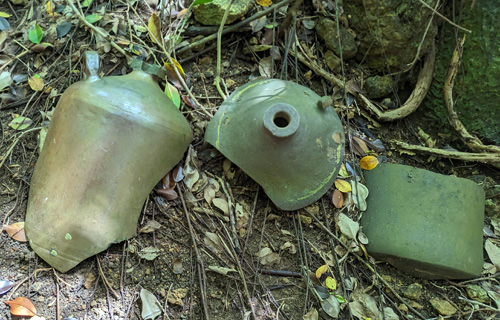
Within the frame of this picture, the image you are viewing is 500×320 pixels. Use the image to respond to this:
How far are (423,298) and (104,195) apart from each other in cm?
121

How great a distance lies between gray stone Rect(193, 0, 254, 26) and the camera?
175cm

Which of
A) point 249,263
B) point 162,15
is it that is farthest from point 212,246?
point 162,15

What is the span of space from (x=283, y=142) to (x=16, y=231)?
0.93 m

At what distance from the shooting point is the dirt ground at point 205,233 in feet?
4.55

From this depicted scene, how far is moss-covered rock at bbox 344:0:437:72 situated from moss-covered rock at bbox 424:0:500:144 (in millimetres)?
115

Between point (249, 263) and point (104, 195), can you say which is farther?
point (249, 263)

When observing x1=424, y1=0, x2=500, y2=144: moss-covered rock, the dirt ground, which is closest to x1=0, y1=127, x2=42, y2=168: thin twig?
the dirt ground

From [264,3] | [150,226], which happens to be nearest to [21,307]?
[150,226]

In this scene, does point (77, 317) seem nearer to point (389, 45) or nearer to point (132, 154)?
point (132, 154)

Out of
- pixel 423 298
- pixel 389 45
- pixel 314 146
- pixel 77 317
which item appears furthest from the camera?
pixel 389 45

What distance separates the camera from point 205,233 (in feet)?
4.94

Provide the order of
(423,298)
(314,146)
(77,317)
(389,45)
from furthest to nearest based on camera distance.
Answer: (389,45)
(423,298)
(314,146)
(77,317)

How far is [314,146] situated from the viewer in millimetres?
1479

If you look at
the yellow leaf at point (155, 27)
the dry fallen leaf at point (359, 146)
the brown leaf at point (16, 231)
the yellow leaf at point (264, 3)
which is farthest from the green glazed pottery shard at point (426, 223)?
the brown leaf at point (16, 231)
